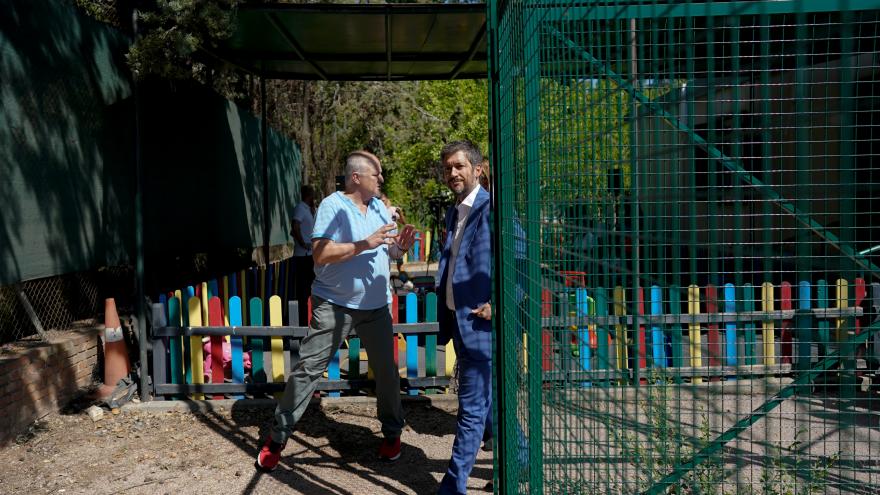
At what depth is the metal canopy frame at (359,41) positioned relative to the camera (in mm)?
6074

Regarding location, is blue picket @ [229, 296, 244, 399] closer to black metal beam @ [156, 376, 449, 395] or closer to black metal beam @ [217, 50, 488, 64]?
black metal beam @ [156, 376, 449, 395]

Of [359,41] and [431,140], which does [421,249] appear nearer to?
[431,140]

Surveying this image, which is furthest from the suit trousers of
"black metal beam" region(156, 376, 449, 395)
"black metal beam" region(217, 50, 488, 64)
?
"black metal beam" region(217, 50, 488, 64)

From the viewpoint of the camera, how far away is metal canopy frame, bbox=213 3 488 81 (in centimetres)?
607

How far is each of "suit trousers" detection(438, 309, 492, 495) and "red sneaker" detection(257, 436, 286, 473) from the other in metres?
1.19

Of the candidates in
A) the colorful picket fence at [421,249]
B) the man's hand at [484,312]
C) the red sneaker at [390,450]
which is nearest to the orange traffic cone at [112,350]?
the red sneaker at [390,450]

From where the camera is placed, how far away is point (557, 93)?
7.55 ft

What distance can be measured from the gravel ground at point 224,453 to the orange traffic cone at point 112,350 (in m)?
0.39

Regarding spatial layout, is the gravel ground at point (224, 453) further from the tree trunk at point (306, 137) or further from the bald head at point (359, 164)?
the tree trunk at point (306, 137)

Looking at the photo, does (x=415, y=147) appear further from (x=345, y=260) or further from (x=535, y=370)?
(x=535, y=370)

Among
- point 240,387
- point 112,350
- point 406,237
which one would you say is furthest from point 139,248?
point 406,237

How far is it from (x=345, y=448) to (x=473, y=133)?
A: 1900cm

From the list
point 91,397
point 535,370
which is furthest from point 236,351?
point 535,370

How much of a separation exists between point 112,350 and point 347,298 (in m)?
2.50
